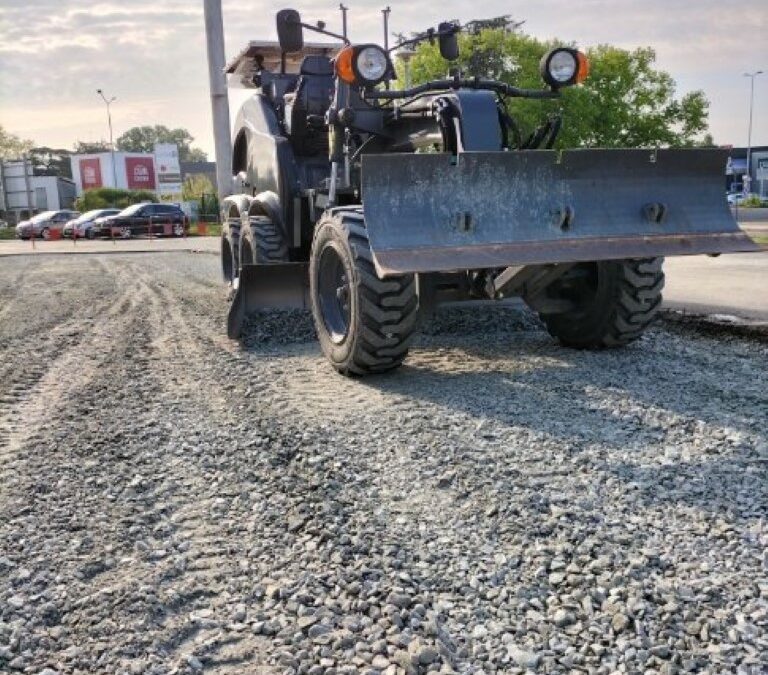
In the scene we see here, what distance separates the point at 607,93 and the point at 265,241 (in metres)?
33.9

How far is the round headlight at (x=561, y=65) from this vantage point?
6586mm

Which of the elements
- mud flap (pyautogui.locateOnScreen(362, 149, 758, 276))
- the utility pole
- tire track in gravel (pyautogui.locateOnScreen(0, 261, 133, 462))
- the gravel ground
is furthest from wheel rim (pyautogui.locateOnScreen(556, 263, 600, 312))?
the utility pole

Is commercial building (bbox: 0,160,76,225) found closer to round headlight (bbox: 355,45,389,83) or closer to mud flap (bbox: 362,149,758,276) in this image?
round headlight (bbox: 355,45,389,83)

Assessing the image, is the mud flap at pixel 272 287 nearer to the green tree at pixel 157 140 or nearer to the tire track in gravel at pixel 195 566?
the tire track in gravel at pixel 195 566

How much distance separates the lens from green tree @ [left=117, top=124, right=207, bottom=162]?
137625 millimetres

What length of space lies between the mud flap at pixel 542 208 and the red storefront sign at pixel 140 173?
7386 cm

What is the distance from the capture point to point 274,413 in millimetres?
5184

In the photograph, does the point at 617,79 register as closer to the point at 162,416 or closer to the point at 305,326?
the point at 305,326

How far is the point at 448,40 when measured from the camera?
7.36 metres

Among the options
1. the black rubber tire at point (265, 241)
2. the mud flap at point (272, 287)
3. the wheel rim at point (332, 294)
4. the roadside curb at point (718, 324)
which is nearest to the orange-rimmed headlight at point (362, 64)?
the wheel rim at point (332, 294)

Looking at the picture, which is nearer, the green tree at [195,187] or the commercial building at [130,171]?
the green tree at [195,187]

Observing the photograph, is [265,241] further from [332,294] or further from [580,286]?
[580,286]

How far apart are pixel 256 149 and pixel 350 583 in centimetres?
678

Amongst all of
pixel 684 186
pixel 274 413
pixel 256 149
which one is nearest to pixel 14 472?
pixel 274 413
